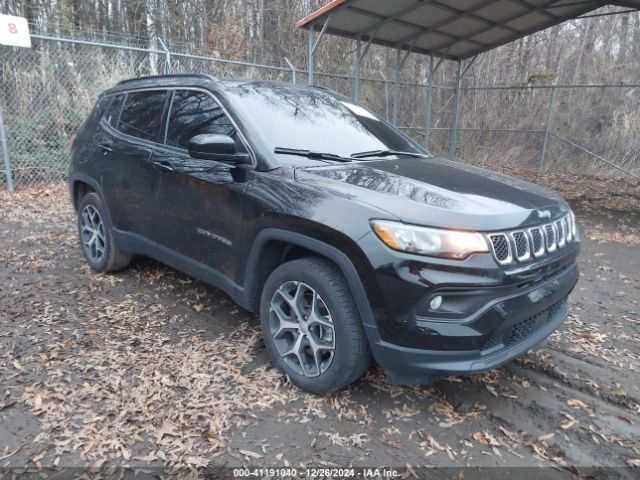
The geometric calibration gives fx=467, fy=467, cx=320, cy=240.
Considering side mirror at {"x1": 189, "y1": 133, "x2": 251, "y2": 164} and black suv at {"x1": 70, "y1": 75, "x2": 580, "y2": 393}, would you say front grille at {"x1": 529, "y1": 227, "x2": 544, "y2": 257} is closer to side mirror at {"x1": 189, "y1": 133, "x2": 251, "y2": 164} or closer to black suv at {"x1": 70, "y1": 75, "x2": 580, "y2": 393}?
black suv at {"x1": 70, "y1": 75, "x2": 580, "y2": 393}

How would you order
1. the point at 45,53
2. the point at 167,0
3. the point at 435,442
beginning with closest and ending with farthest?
the point at 435,442, the point at 45,53, the point at 167,0

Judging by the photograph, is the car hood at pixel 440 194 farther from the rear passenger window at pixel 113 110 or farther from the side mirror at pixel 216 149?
the rear passenger window at pixel 113 110

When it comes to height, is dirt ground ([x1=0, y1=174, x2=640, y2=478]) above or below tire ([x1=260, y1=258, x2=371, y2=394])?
below

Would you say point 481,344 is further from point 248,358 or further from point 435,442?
point 248,358

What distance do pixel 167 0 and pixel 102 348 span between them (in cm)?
1393

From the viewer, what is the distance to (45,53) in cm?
876

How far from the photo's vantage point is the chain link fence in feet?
28.3

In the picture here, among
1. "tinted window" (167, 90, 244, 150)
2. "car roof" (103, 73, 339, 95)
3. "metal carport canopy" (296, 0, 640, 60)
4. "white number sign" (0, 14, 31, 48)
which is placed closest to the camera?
"tinted window" (167, 90, 244, 150)

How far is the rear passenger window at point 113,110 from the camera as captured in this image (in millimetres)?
4405

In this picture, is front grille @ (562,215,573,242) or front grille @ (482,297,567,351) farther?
front grille @ (562,215,573,242)

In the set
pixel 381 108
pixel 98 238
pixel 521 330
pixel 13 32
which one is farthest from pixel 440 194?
pixel 381 108

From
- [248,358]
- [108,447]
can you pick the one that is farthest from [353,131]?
[108,447]

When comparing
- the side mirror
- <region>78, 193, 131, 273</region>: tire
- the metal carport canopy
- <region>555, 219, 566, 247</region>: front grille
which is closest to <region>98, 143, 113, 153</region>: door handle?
<region>78, 193, 131, 273</region>: tire

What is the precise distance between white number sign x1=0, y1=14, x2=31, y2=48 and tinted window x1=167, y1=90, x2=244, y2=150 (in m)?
5.36
